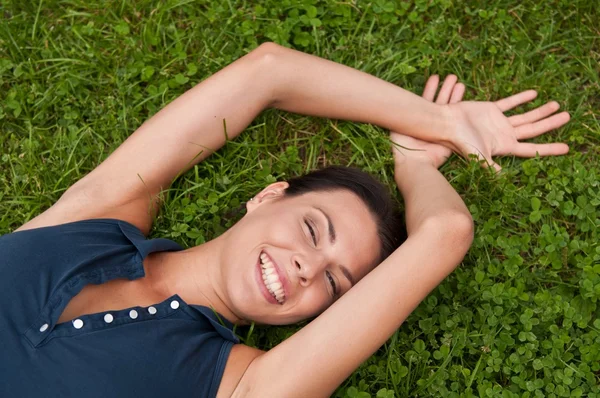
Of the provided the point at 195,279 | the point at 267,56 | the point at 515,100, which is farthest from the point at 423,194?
the point at 195,279

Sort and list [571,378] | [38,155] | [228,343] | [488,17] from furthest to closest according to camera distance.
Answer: [488,17], [38,155], [571,378], [228,343]

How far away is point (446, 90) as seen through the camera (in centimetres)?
434

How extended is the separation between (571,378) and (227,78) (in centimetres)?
258

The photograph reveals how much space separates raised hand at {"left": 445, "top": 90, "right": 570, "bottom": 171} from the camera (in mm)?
4078

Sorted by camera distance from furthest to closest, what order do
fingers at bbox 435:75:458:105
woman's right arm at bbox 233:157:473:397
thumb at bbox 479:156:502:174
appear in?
fingers at bbox 435:75:458:105, thumb at bbox 479:156:502:174, woman's right arm at bbox 233:157:473:397

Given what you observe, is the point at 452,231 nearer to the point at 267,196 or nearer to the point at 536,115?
the point at 267,196

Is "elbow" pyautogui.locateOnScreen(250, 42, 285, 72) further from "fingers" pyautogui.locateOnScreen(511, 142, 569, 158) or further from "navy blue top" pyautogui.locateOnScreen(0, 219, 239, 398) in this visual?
"fingers" pyautogui.locateOnScreen(511, 142, 569, 158)

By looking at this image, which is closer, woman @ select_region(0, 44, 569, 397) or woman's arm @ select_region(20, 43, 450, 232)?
woman @ select_region(0, 44, 569, 397)

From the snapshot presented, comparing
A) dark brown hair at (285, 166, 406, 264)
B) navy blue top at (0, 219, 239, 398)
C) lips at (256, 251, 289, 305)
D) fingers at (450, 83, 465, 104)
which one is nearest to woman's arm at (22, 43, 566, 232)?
fingers at (450, 83, 465, 104)

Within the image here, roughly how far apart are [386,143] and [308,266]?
1275 mm

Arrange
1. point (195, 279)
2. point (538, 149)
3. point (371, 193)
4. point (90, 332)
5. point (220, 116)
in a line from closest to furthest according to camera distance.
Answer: point (90, 332), point (195, 279), point (371, 193), point (220, 116), point (538, 149)

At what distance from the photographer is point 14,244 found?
10.3 feet

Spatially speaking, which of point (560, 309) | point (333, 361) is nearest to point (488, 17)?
point (560, 309)

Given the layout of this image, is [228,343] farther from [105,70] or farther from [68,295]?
[105,70]
